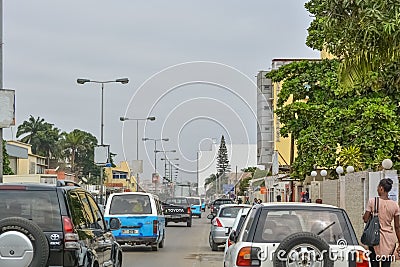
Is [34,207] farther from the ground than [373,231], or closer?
farther from the ground

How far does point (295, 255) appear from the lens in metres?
9.74

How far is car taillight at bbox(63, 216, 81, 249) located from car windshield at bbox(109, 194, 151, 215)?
1490cm

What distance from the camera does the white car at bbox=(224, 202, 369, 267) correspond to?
975cm

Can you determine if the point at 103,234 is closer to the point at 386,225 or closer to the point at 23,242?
the point at 23,242

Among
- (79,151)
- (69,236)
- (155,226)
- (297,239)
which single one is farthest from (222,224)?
(79,151)

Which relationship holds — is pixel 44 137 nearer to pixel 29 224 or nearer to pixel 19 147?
pixel 19 147

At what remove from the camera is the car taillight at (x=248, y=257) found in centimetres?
1017

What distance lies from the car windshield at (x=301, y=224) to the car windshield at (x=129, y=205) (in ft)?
49.5

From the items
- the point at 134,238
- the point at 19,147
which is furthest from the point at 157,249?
the point at 19,147

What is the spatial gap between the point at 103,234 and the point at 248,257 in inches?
136

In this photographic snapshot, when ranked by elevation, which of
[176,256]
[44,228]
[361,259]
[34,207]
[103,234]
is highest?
[34,207]

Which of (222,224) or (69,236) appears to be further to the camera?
(222,224)

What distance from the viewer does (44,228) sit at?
10.3 meters

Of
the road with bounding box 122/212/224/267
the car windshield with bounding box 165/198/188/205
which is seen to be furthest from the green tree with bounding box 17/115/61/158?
the road with bounding box 122/212/224/267
